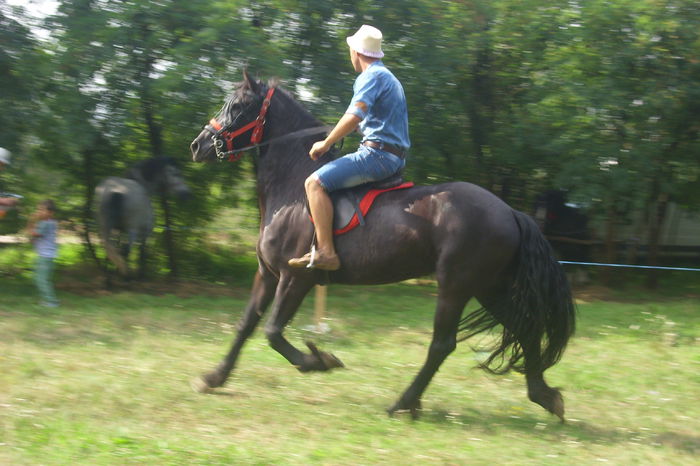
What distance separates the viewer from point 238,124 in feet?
20.1

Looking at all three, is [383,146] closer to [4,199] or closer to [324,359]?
[324,359]

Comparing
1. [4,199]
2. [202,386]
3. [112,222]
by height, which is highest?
[4,199]

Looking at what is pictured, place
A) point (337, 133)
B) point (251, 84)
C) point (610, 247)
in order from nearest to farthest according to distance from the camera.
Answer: point (337, 133)
point (251, 84)
point (610, 247)

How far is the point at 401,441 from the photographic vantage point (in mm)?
5133

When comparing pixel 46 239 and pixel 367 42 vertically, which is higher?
pixel 367 42

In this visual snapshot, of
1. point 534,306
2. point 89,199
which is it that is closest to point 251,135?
point 534,306

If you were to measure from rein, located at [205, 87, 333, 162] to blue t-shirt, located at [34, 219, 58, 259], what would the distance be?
488 cm

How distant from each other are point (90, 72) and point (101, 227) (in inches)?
93.5

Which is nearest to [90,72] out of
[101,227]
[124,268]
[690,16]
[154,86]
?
[154,86]

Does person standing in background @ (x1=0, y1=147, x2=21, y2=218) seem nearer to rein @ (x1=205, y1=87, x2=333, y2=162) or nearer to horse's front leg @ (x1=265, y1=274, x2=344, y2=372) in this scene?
rein @ (x1=205, y1=87, x2=333, y2=162)

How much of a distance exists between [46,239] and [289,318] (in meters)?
5.53

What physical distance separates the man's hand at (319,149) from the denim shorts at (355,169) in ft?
0.45

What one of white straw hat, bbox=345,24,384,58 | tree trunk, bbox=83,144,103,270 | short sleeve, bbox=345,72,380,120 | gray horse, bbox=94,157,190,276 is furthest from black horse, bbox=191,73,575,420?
tree trunk, bbox=83,144,103,270

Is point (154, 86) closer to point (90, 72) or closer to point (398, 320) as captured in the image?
point (90, 72)
